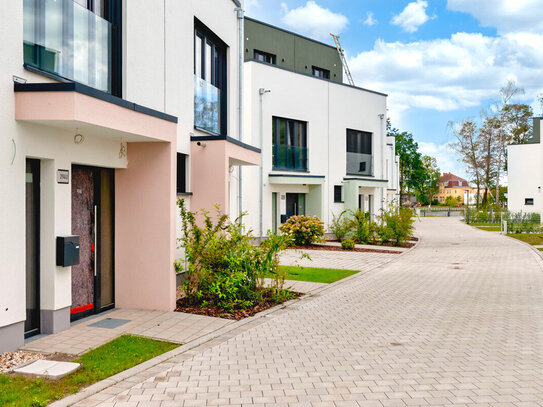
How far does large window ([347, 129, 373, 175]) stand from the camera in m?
26.0

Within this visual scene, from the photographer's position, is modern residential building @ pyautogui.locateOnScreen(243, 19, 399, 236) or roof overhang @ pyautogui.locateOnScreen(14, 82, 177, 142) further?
modern residential building @ pyautogui.locateOnScreen(243, 19, 399, 236)

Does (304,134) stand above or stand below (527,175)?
above

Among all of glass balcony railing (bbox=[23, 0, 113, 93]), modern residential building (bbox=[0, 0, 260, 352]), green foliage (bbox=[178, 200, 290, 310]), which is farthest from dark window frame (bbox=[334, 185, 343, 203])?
glass balcony railing (bbox=[23, 0, 113, 93])

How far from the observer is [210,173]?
10.5 m

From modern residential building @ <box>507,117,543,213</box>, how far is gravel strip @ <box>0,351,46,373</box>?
4223cm

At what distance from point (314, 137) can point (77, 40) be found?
17.2 m

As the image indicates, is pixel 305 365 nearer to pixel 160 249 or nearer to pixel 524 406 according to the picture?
pixel 524 406

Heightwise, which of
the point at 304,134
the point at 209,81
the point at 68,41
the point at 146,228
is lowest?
the point at 146,228

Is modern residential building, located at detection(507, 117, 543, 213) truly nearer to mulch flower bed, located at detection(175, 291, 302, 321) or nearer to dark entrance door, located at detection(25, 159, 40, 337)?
mulch flower bed, located at detection(175, 291, 302, 321)

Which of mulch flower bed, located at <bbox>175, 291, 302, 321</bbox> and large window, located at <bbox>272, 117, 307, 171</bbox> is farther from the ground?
large window, located at <bbox>272, 117, 307, 171</bbox>

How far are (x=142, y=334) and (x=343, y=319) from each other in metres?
3.20

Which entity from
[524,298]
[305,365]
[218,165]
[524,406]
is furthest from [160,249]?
[524,298]

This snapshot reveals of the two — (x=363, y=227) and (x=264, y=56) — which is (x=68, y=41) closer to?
(x=363, y=227)

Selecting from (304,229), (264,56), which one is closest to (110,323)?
(304,229)
